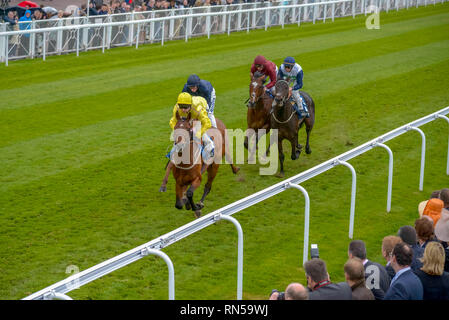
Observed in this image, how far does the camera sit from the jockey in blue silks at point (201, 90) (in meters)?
8.45

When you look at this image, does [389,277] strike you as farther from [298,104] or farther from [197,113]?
[298,104]

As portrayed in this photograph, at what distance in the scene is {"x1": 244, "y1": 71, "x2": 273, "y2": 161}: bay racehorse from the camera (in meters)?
9.73

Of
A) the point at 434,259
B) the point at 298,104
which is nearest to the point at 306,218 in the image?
the point at 434,259

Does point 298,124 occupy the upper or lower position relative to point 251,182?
upper

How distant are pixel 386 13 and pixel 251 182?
71.6 feet

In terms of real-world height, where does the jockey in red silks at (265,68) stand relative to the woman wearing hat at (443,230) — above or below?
above

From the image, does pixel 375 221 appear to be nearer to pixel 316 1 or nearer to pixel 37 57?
pixel 37 57

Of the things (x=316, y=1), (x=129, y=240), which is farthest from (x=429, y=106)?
(x=316, y=1)

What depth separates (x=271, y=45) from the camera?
20.2 metres

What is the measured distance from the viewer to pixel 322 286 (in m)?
4.64

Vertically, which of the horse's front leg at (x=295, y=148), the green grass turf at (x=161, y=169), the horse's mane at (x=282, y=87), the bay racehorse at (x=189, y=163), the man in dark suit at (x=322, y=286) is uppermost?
the horse's mane at (x=282, y=87)

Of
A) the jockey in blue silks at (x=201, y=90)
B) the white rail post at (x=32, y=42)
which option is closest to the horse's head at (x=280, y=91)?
the jockey in blue silks at (x=201, y=90)

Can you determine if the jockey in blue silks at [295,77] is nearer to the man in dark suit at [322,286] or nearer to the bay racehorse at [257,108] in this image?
the bay racehorse at [257,108]

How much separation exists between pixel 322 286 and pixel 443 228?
187cm
